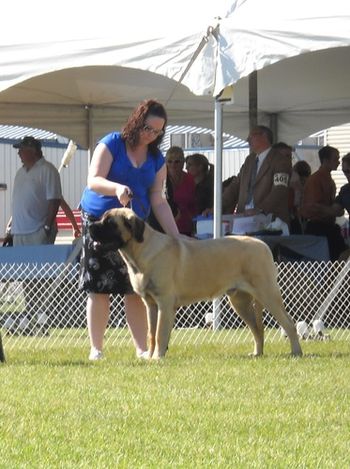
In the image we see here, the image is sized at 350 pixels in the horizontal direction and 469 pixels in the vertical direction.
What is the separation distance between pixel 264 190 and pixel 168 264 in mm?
3426

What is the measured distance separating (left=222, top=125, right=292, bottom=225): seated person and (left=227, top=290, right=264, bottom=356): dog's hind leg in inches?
99.2

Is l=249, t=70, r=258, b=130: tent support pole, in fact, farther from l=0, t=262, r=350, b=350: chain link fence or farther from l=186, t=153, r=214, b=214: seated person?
l=0, t=262, r=350, b=350: chain link fence

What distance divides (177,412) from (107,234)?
2.32m

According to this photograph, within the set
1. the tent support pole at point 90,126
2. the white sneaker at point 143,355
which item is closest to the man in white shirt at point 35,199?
the tent support pole at point 90,126

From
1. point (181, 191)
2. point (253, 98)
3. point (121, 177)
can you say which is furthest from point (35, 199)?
point (121, 177)

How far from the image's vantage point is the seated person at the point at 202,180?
514 inches

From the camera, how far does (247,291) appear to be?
8.41 metres

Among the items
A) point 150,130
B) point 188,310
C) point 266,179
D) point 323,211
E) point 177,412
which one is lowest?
point 188,310

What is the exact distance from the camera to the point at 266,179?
11.2 metres

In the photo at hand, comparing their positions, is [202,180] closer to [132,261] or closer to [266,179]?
[266,179]

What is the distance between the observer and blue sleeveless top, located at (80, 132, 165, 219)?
8078 mm

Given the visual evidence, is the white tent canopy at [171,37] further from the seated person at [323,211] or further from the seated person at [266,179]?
the seated person at [323,211]

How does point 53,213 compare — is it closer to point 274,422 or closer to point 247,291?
point 247,291

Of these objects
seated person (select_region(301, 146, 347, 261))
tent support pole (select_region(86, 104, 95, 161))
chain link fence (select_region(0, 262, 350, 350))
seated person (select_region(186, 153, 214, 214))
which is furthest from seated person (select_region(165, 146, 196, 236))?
tent support pole (select_region(86, 104, 95, 161))
